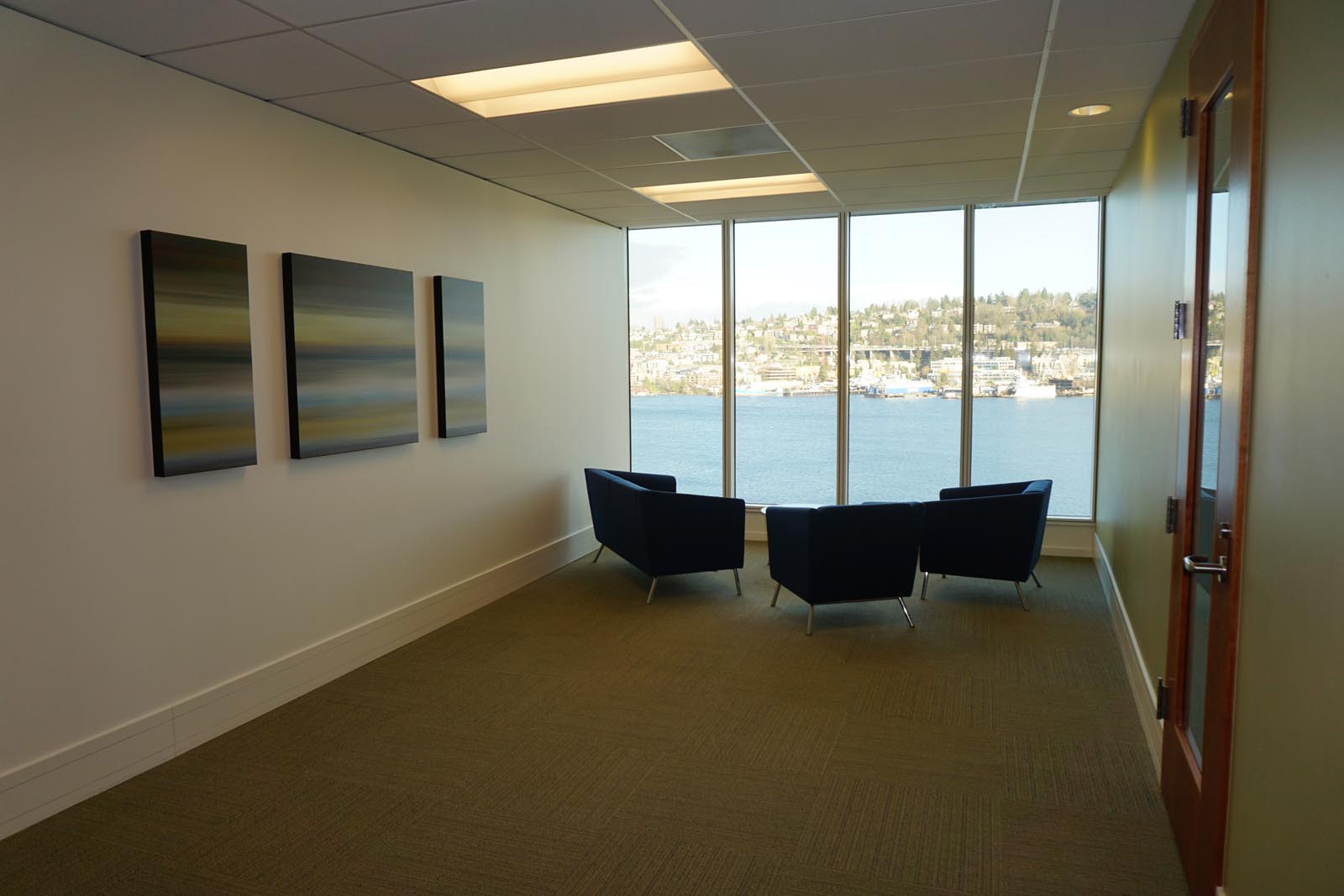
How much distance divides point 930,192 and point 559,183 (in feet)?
8.59

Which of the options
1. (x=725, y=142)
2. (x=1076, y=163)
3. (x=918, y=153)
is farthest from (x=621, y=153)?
(x=1076, y=163)

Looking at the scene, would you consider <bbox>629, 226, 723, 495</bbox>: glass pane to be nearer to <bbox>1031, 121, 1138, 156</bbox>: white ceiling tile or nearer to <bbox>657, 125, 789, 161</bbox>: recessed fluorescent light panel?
<bbox>657, 125, 789, 161</bbox>: recessed fluorescent light panel

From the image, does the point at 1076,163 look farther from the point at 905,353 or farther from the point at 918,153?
the point at 905,353

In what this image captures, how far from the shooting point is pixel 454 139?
465 cm

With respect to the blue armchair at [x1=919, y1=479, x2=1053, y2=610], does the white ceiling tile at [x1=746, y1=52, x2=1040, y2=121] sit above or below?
above

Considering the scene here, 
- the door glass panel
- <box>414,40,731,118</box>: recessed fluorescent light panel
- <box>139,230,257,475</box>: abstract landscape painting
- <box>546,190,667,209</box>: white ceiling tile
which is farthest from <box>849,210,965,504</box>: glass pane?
<box>139,230,257,475</box>: abstract landscape painting

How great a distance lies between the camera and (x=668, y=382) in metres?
8.05

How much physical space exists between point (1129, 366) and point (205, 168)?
4.59 m

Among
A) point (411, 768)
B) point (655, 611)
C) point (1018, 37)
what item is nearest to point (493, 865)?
point (411, 768)

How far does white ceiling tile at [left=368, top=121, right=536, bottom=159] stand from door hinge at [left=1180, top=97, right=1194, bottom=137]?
2947 mm

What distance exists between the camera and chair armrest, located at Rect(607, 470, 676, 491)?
22.1 feet

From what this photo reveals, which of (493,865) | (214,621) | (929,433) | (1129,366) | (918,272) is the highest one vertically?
(918,272)

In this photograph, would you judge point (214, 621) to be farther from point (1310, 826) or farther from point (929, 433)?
point (929, 433)

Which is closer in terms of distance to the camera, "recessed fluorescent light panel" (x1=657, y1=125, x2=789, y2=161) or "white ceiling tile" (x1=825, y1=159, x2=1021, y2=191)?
"recessed fluorescent light panel" (x1=657, y1=125, x2=789, y2=161)
